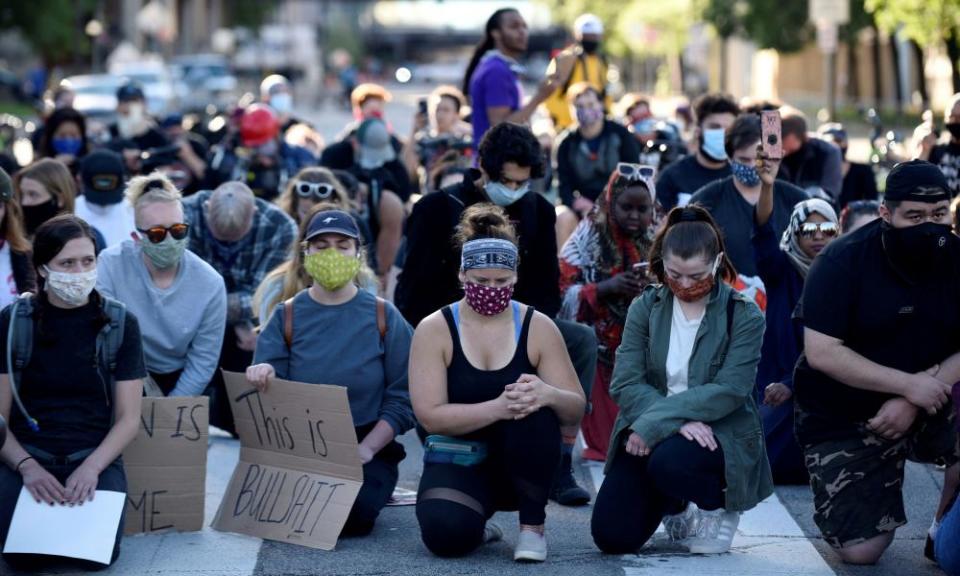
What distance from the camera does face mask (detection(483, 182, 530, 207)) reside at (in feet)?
26.1

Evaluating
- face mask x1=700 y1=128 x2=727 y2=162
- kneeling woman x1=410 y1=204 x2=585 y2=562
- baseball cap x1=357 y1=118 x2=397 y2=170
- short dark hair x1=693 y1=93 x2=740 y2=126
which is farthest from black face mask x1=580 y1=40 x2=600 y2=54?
kneeling woman x1=410 y1=204 x2=585 y2=562

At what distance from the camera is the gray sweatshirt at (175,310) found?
8.23 metres

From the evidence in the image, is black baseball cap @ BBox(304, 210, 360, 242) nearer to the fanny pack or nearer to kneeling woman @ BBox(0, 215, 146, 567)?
kneeling woman @ BBox(0, 215, 146, 567)

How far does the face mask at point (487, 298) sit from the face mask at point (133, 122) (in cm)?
900

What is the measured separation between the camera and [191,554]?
23.3ft

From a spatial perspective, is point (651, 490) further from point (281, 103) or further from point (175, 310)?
A: point (281, 103)

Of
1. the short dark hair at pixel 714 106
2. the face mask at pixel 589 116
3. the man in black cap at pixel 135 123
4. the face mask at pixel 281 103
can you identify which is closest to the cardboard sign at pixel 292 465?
the short dark hair at pixel 714 106

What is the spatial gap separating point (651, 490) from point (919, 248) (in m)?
1.49

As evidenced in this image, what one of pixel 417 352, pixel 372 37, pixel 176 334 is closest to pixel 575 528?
pixel 417 352

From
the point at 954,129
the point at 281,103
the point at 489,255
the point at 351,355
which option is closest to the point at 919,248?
the point at 489,255

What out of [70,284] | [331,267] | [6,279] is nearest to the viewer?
[70,284]

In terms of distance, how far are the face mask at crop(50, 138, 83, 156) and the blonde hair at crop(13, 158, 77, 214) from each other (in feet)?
11.1

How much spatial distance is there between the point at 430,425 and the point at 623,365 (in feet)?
2.86

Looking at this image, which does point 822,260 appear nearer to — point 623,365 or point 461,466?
point 623,365
